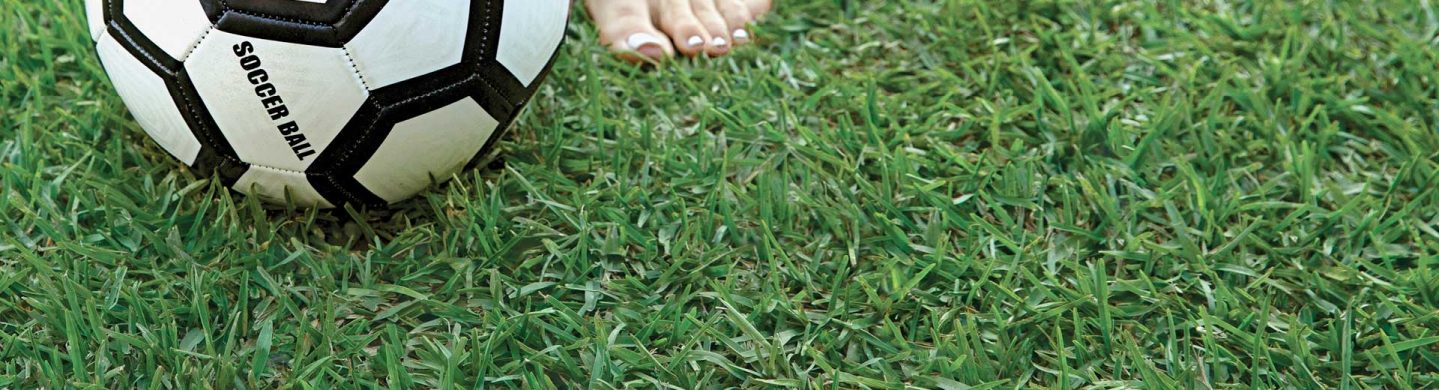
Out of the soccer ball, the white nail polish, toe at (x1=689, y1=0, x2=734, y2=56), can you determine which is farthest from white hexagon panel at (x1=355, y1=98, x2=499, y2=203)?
toe at (x1=689, y1=0, x2=734, y2=56)

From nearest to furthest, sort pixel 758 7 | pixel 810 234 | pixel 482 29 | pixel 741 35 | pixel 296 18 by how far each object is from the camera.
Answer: pixel 296 18, pixel 482 29, pixel 810 234, pixel 741 35, pixel 758 7

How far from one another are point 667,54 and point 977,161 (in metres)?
0.76

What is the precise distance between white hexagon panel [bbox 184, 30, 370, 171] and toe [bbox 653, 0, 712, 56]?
99 centimetres

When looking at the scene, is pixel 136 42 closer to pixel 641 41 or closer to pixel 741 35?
pixel 641 41

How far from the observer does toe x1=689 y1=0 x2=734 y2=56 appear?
2.75 metres

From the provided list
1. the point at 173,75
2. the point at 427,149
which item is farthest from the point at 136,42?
the point at 427,149

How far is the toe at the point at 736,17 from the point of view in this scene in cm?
283

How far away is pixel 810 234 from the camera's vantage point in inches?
86.4

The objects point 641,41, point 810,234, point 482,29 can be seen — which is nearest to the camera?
point 482,29

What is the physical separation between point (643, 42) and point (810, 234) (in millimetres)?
742

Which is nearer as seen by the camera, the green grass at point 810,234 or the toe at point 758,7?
the green grass at point 810,234

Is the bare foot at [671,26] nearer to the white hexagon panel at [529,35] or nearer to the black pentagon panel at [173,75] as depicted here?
the white hexagon panel at [529,35]

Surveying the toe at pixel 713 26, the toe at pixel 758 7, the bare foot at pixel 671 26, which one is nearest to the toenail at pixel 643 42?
the bare foot at pixel 671 26

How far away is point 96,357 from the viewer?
1805mm
